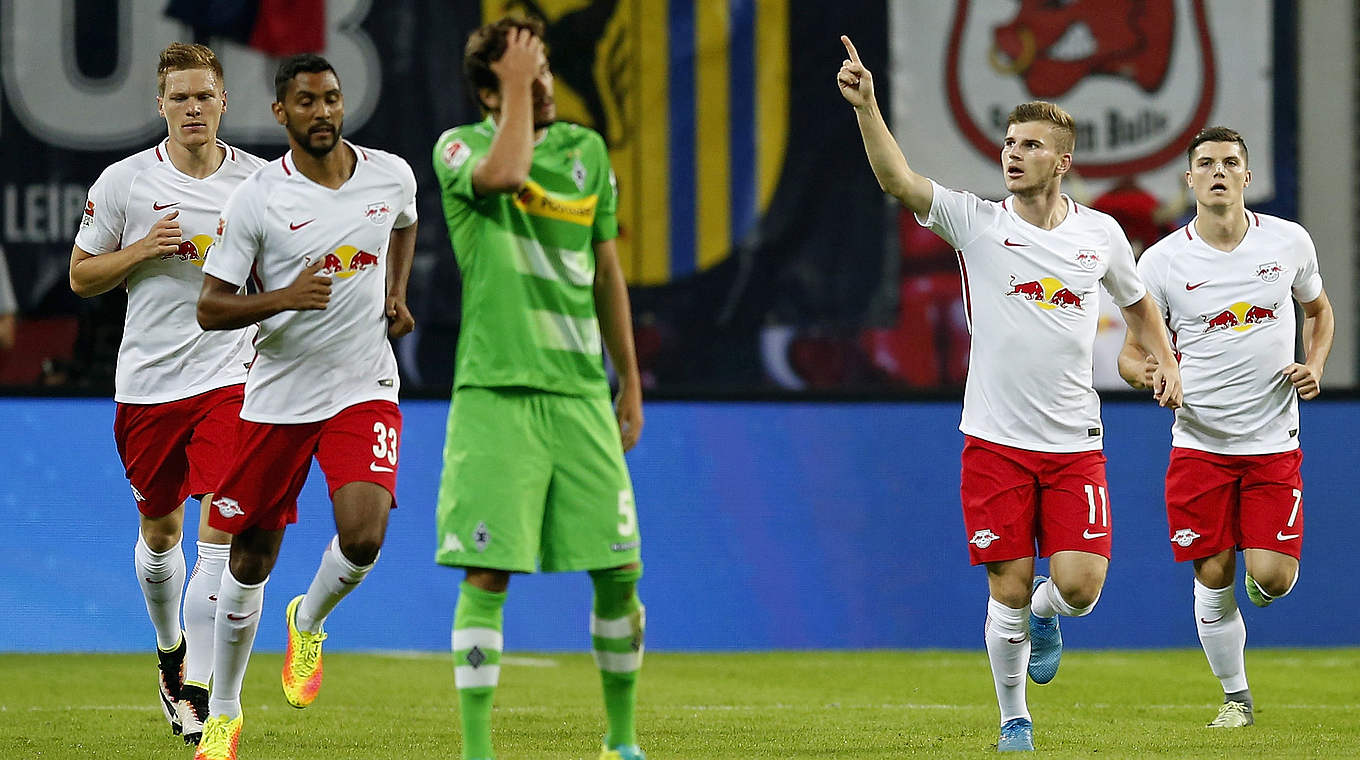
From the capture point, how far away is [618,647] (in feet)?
15.5

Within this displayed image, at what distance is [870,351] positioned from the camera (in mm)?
10945

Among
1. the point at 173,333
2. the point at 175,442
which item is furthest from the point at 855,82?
the point at 175,442

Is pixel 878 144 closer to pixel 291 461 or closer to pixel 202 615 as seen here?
pixel 291 461

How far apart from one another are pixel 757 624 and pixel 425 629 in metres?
1.85

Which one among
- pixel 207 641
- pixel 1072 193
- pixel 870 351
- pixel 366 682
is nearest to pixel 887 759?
pixel 207 641

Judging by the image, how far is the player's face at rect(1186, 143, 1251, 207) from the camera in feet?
23.1

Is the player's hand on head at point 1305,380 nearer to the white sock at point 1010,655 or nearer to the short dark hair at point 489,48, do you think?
the white sock at point 1010,655

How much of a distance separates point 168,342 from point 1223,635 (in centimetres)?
404

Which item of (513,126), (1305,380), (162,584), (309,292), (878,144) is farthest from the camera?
(1305,380)

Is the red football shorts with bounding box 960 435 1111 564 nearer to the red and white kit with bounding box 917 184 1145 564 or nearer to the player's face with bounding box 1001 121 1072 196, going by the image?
the red and white kit with bounding box 917 184 1145 564

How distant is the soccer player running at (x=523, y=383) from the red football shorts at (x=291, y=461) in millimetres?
860

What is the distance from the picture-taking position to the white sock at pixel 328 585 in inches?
227

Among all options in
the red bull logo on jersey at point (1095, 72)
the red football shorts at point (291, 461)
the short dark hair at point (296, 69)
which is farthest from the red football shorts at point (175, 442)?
the red bull logo on jersey at point (1095, 72)

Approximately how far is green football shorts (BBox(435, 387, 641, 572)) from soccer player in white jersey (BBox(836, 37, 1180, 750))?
166 centimetres
